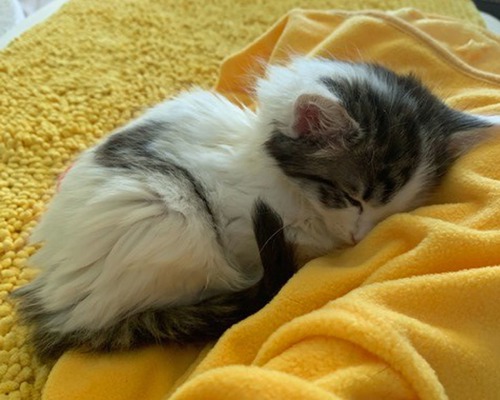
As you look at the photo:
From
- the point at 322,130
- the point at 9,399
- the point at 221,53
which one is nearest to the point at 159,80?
the point at 221,53

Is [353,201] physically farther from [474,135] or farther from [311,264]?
[474,135]

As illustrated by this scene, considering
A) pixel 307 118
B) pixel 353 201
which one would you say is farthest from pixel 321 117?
pixel 353 201

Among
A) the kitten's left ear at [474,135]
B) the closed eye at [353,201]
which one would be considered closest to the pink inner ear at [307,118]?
the closed eye at [353,201]

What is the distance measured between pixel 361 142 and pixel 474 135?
0.26 meters

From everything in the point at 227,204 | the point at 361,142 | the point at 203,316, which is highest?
the point at 361,142

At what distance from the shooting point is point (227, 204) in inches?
45.9

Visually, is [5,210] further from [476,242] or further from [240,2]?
[240,2]

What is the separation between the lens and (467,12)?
2297mm

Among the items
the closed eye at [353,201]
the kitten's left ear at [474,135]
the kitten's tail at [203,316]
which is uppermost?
the kitten's left ear at [474,135]

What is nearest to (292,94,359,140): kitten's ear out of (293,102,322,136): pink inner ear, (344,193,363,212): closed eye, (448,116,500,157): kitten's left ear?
(293,102,322,136): pink inner ear

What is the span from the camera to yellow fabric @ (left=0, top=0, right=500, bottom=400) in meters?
0.79

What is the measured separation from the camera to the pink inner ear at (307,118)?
1.07m

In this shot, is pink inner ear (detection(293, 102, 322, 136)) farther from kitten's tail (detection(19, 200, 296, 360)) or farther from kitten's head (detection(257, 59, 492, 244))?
kitten's tail (detection(19, 200, 296, 360))

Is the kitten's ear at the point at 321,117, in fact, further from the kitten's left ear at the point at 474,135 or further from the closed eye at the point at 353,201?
the kitten's left ear at the point at 474,135
